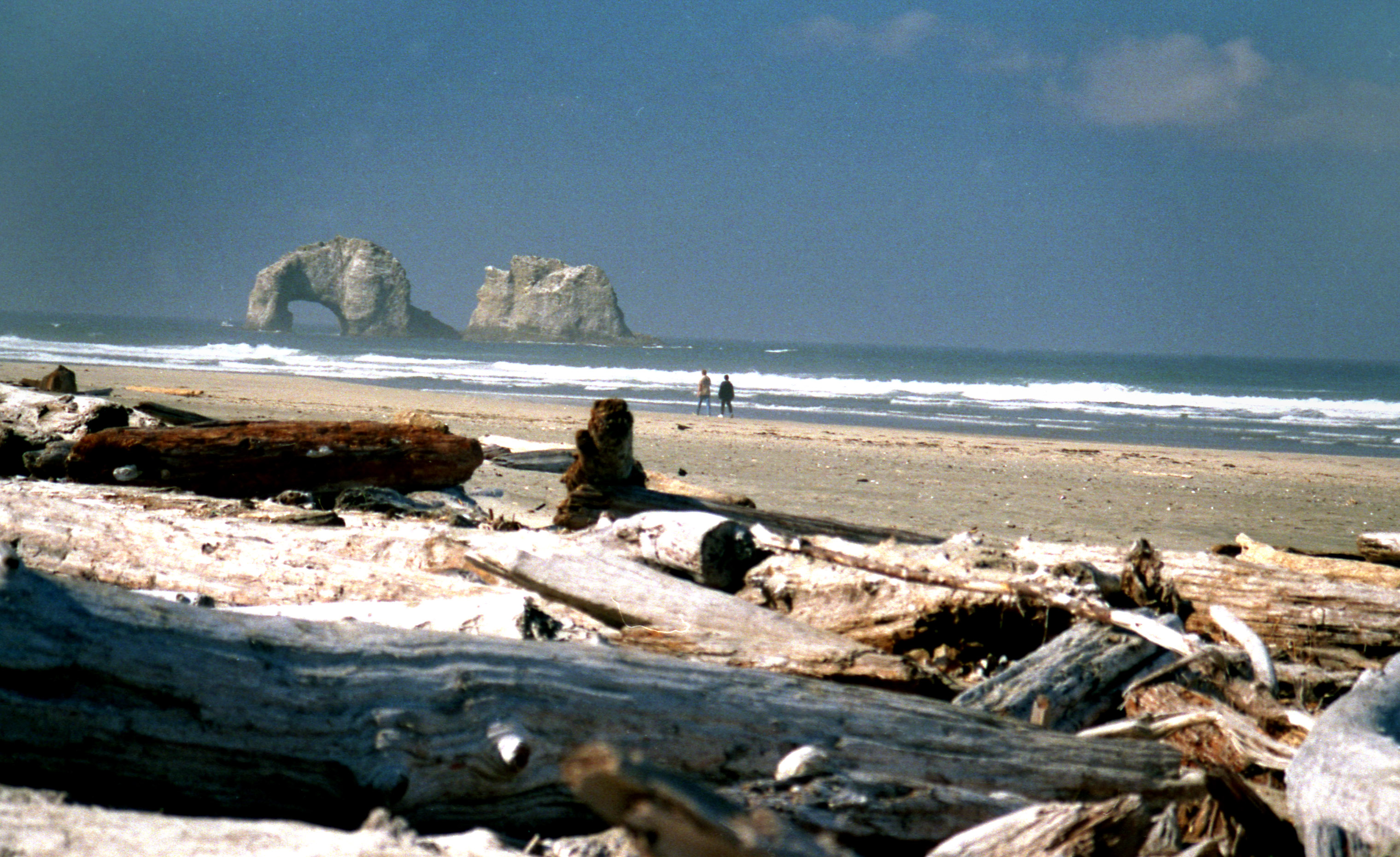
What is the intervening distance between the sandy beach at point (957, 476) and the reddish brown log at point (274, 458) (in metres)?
0.66

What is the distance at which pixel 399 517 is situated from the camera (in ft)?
14.9

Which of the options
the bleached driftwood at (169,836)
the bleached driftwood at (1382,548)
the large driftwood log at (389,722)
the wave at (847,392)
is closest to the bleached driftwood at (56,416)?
the large driftwood log at (389,722)

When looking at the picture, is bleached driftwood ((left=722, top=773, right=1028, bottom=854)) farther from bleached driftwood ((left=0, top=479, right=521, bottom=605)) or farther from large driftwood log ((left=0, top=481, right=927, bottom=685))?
Result: bleached driftwood ((left=0, top=479, right=521, bottom=605))

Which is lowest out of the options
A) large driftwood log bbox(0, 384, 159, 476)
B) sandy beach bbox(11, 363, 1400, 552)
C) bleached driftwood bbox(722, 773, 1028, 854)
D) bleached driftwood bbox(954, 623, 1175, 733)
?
sandy beach bbox(11, 363, 1400, 552)

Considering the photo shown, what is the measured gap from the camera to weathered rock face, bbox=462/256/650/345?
372 ft

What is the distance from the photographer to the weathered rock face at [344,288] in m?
110

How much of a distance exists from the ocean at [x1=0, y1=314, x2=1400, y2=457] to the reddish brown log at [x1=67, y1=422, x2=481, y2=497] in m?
16.4

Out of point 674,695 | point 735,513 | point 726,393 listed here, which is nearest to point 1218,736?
point 674,695

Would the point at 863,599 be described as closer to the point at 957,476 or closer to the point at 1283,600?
the point at 1283,600

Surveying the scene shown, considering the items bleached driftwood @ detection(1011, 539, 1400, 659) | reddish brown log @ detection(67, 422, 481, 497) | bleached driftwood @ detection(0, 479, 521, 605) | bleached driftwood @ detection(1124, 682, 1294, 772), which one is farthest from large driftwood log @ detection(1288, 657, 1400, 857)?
reddish brown log @ detection(67, 422, 481, 497)

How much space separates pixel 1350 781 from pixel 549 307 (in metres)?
114

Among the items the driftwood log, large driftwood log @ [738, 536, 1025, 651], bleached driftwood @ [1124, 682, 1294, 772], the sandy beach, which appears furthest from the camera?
the driftwood log

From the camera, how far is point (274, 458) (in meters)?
5.39

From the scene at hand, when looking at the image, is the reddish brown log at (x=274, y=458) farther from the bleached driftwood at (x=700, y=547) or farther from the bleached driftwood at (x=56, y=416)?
the bleached driftwood at (x=700, y=547)
